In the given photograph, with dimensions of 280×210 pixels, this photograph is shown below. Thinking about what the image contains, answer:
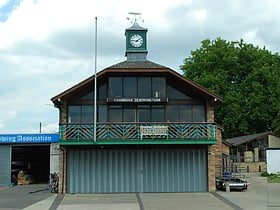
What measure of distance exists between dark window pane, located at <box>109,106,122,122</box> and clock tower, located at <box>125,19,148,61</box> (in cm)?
457

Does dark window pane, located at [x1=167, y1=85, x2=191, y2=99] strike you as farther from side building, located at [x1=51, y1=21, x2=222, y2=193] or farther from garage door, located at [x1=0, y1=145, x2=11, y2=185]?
garage door, located at [x1=0, y1=145, x2=11, y2=185]

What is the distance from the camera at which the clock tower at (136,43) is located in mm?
29875

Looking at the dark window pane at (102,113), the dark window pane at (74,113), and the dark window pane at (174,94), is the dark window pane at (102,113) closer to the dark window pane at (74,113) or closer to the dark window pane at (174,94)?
the dark window pane at (74,113)

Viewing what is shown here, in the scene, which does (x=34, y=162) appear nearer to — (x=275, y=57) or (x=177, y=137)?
(x=177, y=137)

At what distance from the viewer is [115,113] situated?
26453 mm

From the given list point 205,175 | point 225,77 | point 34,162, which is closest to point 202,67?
point 225,77

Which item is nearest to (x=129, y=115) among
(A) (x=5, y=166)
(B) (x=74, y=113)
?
(B) (x=74, y=113)

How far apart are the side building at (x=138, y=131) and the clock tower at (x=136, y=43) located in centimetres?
303

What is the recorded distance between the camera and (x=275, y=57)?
186 ft

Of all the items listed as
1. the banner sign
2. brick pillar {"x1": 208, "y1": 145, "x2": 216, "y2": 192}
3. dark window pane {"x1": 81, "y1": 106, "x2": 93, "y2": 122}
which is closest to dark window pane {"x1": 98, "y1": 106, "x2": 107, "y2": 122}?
dark window pane {"x1": 81, "y1": 106, "x2": 93, "y2": 122}

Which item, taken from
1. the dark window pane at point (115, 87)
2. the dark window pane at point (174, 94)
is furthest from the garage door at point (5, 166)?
the dark window pane at point (174, 94)

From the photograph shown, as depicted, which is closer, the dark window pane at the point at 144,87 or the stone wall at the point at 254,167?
the dark window pane at the point at 144,87

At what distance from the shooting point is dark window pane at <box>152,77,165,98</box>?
2638 centimetres

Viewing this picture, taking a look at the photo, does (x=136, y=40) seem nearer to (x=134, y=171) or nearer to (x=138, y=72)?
(x=138, y=72)
